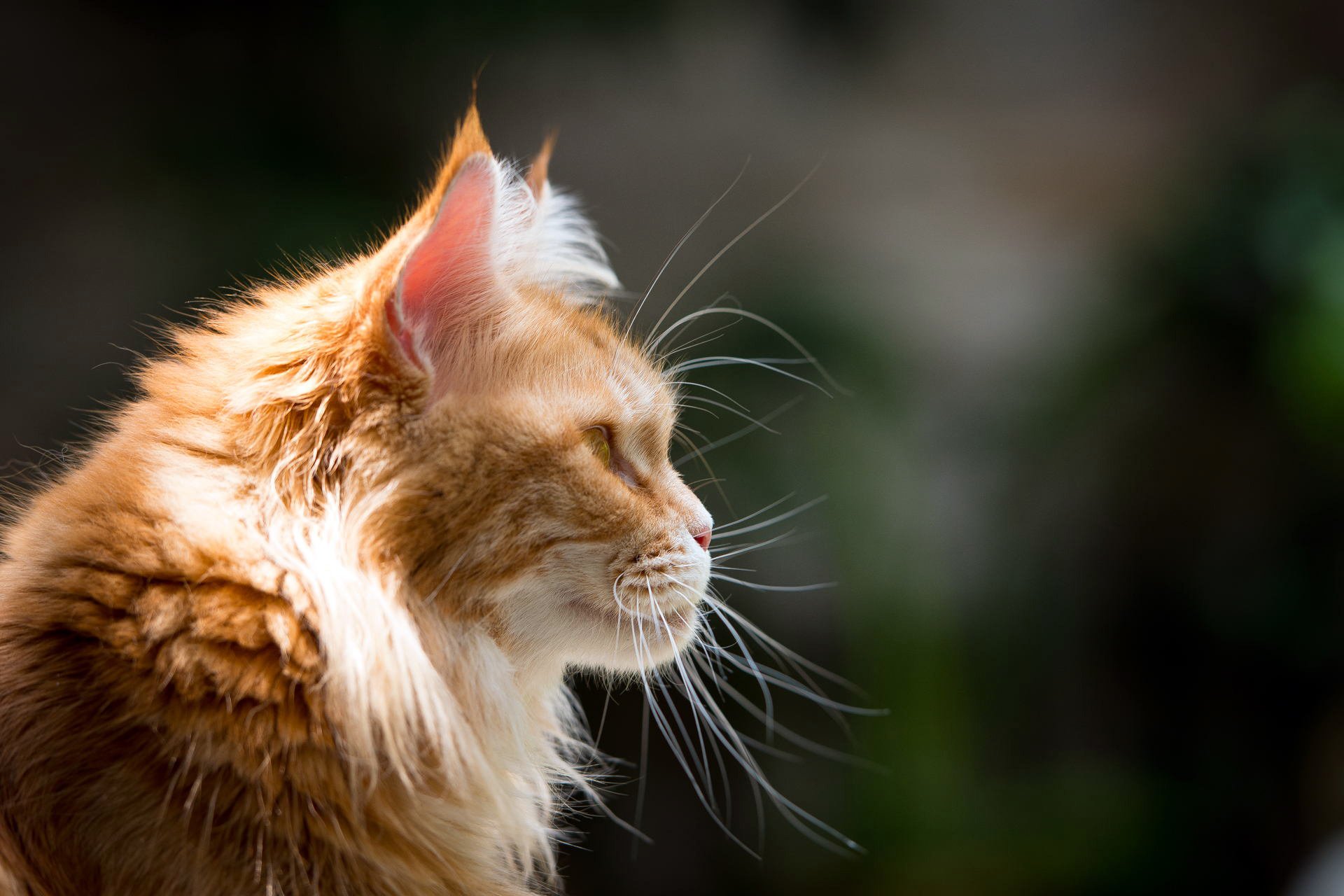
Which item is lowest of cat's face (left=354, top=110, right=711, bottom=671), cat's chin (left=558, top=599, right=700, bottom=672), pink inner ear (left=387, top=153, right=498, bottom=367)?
cat's chin (left=558, top=599, right=700, bottom=672)

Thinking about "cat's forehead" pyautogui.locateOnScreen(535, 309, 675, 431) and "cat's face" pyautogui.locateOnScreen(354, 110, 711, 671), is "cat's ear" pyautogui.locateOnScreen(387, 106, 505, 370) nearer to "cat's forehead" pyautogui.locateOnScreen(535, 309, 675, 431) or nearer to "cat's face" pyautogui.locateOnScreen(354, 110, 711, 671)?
"cat's face" pyautogui.locateOnScreen(354, 110, 711, 671)

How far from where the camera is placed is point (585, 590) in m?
0.84

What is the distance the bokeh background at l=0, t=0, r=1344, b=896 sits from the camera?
6.82ft

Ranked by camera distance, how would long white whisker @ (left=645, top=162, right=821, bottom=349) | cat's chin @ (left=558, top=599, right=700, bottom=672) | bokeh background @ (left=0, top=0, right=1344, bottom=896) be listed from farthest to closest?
1. bokeh background @ (left=0, top=0, right=1344, bottom=896)
2. long white whisker @ (left=645, top=162, right=821, bottom=349)
3. cat's chin @ (left=558, top=599, right=700, bottom=672)

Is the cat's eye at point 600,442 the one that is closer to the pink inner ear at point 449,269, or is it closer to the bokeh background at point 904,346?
the pink inner ear at point 449,269

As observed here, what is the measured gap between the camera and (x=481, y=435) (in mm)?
785

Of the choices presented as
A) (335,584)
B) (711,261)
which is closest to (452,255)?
(335,584)

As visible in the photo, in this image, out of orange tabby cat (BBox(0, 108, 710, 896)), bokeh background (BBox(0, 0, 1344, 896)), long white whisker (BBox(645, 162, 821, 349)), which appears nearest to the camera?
orange tabby cat (BBox(0, 108, 710, 896))

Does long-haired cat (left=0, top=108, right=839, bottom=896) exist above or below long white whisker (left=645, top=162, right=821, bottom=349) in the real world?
below

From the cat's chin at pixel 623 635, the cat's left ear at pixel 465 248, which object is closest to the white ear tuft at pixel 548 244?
the cat's left ear at pixel 465 248

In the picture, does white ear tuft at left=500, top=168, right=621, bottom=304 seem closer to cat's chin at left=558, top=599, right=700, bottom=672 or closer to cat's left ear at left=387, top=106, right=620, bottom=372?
cat's left ear at left=387, top=106, right=620, bottom=372

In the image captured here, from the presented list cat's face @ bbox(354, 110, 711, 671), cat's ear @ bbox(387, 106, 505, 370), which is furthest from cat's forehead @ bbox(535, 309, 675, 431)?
cat's ear @ bbox(387, 106, 505, 370)

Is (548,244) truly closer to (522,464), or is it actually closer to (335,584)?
(522,464)

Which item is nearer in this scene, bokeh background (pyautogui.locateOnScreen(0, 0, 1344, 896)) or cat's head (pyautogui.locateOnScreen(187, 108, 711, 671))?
cat's head (pyautogui.locateOnScreen(187, 108, 711, 671))
